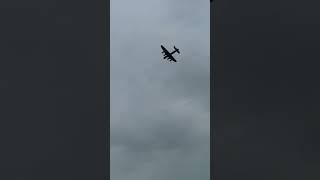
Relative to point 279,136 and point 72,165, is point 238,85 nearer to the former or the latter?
point 279,136

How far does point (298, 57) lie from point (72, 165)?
1108cm

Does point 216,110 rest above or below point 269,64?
below

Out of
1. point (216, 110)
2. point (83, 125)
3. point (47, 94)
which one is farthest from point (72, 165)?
point (216, 110)

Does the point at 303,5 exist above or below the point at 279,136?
above

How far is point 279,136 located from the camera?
73.6 feet

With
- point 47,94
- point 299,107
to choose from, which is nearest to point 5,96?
point 47,94

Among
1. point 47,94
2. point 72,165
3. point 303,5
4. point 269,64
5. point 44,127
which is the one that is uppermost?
point 303,5

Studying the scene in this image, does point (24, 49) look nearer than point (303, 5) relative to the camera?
Yes

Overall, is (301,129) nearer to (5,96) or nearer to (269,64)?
(269,64)

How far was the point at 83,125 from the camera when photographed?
2212cm

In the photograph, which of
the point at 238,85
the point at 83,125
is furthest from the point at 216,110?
the point at 83,125

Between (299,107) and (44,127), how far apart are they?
11.2 meters

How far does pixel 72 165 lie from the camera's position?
2183 cm

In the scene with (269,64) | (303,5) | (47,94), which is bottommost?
(47,94)
